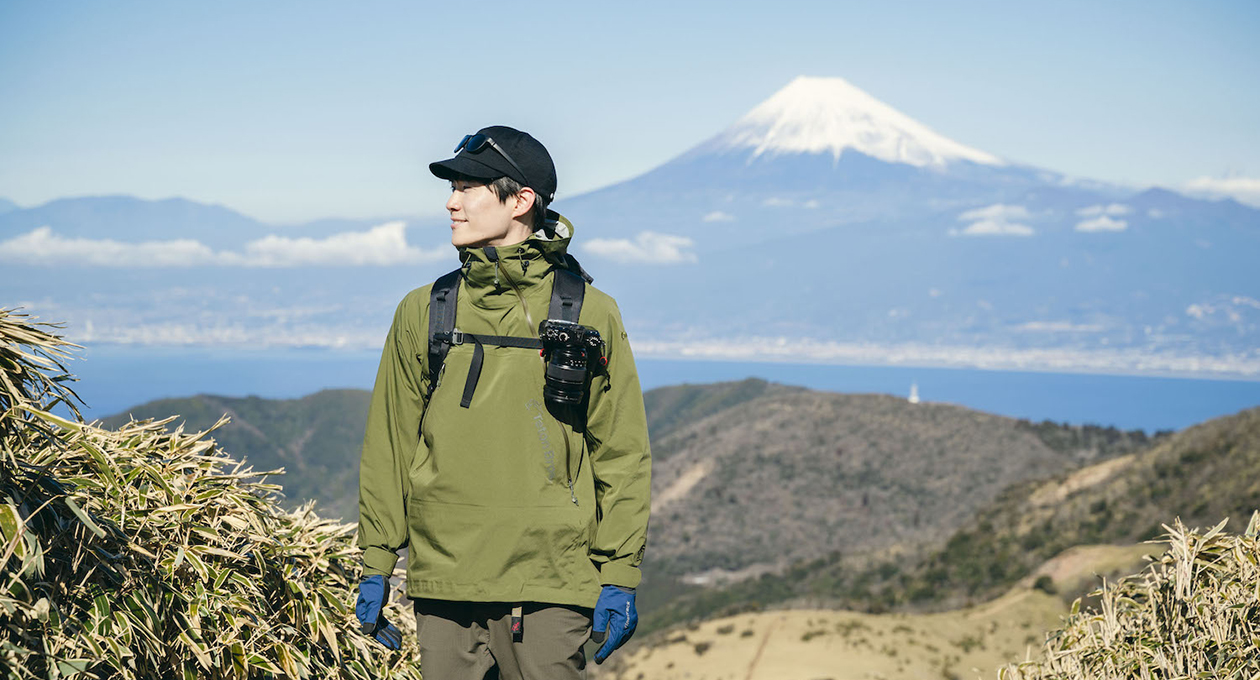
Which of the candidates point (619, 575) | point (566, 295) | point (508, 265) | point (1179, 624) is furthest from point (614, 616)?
point (1179, 624)

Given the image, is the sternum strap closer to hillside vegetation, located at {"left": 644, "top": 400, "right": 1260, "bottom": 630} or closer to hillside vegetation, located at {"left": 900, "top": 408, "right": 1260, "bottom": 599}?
hillside vegetation, located at {"left": 644, "top": 400, "right": 1260, "bottom": 630}

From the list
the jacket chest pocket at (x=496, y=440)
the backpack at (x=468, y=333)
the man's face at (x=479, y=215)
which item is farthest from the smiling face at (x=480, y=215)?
the jacket chest pocket at (x=496, y=440)

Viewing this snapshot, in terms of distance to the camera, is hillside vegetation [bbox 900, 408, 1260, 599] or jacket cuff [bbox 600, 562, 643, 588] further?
hillside vegetation [bbox 900, 408, 1260, 599]

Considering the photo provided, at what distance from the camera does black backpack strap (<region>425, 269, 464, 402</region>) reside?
3420 millimetres

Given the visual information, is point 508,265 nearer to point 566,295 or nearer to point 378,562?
point 566,295

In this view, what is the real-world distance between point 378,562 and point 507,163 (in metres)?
1.43

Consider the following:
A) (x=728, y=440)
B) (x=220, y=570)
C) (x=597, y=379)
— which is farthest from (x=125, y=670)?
(x=728, y=440)

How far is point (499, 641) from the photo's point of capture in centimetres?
343

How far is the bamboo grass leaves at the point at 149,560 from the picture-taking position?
9.50 feet

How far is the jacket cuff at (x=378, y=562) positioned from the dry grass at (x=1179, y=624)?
3039mm

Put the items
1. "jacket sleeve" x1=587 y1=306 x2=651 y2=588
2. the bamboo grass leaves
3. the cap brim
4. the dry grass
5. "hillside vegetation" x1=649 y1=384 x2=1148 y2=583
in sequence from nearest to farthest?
the bamboo grass leaves < "jacket sleeve" x1=587 y1=306 x2=651 y2=588 < the cap brim < the dry grass < "hillside vegetation" x1=649 y1=384 x2=1148 y2=583

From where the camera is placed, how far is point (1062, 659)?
5.05 metres

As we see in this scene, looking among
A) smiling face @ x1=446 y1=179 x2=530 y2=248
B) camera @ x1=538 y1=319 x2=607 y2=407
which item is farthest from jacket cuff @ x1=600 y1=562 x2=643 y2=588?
smiling face @ x1=446 y1=179 x2=530 y2=248

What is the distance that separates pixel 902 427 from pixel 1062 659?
5902 cm
